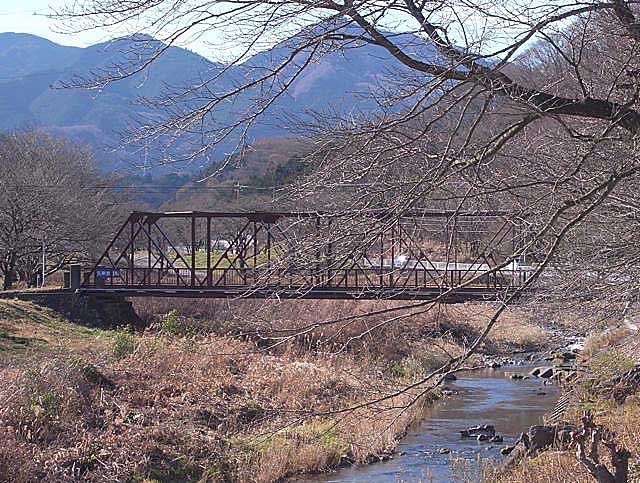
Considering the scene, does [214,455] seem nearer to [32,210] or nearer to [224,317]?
[224,317]

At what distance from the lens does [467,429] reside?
58.7ft

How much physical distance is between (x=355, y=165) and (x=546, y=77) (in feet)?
8.12

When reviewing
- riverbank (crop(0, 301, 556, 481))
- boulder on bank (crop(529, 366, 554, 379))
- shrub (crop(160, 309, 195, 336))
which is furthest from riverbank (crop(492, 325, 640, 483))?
shrub (crop(160, 309, 195, 336))

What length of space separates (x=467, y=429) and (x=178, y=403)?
5.61 m

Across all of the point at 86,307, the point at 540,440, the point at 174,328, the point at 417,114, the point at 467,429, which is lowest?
the point at 467,429

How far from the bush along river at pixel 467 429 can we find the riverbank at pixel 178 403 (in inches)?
17.9

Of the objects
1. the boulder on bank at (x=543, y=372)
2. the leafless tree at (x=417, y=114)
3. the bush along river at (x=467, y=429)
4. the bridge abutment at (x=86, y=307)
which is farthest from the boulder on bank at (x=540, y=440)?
the bridge abutment at (x=86, y=307)

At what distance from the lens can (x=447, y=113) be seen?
20.6 feet

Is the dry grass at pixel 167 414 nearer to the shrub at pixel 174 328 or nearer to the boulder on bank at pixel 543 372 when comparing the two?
the shrub at pixel 174 328

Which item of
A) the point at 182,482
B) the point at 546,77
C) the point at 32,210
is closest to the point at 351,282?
the point at 32,210

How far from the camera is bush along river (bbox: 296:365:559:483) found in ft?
47.2

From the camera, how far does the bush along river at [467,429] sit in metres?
14.4

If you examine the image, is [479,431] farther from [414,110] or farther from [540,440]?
[414,110]

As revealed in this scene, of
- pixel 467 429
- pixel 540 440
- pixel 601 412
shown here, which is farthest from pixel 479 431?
pixel 540 440
